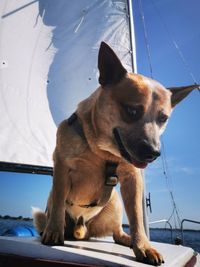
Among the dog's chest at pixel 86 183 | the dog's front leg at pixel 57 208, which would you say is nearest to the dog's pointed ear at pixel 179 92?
the dog's chest at pixel 86 183

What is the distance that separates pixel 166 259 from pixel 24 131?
13.9 feet

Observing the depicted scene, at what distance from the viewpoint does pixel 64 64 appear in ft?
22.5

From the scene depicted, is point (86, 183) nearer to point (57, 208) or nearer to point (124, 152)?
point (57, 208)

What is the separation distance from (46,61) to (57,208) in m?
4.77

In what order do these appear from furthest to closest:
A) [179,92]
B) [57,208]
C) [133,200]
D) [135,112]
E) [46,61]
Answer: [46,61] < [179,92] < [133,200] < [57,208] < [135,112]

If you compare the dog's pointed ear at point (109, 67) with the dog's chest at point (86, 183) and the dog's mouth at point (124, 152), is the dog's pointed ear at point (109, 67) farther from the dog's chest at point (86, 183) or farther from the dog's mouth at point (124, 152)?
the dog's chest at point (86, 183)

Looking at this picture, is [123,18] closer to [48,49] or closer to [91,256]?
[48,49]

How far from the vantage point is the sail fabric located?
5.94 meters

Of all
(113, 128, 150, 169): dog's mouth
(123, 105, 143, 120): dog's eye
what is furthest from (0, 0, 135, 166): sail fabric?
(123, 105, 143, 120): dog's eye

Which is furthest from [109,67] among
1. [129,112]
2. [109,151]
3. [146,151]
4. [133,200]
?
[133,200]

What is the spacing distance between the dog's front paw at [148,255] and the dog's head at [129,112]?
0.53m

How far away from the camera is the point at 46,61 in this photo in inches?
267

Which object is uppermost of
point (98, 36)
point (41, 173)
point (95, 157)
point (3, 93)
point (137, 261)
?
point (98, 36)

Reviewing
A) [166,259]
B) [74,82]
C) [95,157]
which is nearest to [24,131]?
[74,82]
